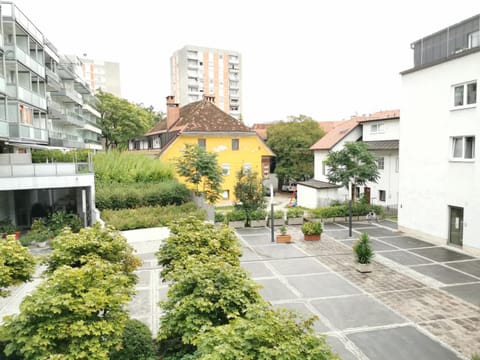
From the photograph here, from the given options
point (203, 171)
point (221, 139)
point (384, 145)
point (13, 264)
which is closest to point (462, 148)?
point (384, 145)

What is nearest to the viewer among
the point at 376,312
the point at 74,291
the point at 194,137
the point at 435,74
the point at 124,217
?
the point at 74,291

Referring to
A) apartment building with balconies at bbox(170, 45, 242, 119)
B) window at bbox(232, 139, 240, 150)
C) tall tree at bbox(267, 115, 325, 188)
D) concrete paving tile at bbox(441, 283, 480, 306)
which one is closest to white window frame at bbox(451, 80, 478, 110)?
concrete paving tile at bbox(441, 283, 480, 306)

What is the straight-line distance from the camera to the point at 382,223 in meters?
25.5

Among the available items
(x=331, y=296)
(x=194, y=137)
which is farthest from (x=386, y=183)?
(x=331, y=296)

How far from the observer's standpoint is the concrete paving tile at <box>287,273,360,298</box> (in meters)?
12.6

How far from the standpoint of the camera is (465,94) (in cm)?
1772

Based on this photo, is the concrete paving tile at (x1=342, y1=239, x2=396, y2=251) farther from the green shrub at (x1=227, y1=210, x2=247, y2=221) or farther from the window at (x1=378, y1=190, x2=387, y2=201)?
the window at (x1=378, y1=190, x2=387, y2=201)

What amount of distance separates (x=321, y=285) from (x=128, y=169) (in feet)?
59.3

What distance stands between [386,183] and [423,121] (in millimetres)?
11817

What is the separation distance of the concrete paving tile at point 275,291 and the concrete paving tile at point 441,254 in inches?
323

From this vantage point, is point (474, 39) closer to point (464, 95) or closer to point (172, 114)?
point (464, 95)

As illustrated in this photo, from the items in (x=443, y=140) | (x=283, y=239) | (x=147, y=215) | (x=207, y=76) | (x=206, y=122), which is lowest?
(x=283, y=239)

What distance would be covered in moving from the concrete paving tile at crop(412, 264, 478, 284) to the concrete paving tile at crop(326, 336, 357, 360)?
6890 mm

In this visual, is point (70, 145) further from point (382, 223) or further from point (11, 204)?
point (382, 223)
